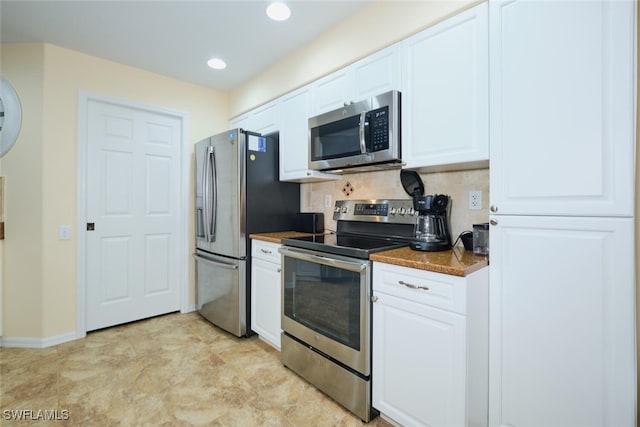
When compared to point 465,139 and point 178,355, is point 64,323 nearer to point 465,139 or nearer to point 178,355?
point 178,355

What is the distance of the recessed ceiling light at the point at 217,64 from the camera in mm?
2799

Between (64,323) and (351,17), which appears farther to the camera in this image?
(64,323)

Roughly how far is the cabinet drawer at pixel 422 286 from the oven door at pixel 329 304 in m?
0.09

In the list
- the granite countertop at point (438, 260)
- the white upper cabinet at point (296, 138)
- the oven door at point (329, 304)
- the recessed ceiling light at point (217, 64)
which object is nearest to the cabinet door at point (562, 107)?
the granite countertop at point (438, 260)

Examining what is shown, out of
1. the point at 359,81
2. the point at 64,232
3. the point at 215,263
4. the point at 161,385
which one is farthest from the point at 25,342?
the point at 359,81

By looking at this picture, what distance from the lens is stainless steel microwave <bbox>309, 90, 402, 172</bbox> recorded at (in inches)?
71.0

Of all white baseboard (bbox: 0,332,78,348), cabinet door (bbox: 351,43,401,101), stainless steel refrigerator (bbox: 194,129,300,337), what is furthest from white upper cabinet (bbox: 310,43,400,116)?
white baseboard (bbox: 0,332,78,348)

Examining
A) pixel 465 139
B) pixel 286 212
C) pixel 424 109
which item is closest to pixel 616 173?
pixel 465 139

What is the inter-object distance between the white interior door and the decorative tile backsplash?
1.52 m

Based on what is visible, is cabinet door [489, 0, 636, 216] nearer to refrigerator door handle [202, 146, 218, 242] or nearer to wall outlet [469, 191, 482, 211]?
wall outlet [469, 191, 482, 211]

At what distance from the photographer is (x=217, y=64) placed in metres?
2.87

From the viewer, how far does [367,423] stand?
1608mm

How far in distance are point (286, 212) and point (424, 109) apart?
1619 millimetres
